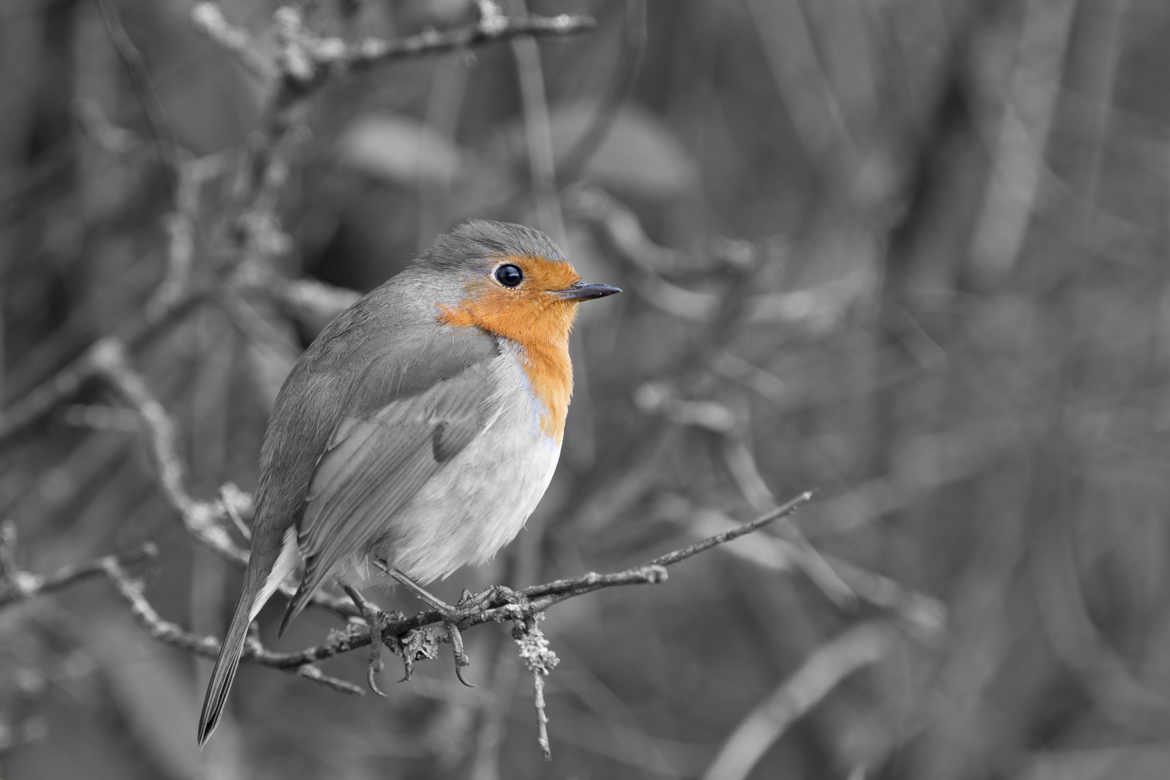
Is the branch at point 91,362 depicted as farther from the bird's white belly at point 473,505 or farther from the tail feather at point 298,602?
the tail feather at point 298,602

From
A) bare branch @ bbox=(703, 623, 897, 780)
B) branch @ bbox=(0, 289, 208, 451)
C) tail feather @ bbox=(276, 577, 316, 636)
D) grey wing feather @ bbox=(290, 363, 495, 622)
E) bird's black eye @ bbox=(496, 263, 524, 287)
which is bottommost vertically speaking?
bare branch @ bbox=(703, 623, 897, 780)

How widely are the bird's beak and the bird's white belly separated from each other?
0.39 metres

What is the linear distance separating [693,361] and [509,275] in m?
1.18

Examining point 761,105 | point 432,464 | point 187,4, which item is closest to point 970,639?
point 761,105

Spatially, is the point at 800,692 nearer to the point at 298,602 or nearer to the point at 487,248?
the point at 487,248

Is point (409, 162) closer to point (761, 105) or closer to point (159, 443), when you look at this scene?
point (159, 443)

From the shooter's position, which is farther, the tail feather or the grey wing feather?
the grey wing feather

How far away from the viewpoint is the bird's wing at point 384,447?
119 inches

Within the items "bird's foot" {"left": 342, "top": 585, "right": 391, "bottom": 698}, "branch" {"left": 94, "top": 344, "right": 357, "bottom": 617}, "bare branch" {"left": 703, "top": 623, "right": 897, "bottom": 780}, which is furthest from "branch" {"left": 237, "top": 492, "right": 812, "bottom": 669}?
"bare branch" {"left": 703, "top": 623, "right": 897, "bottom": 780}

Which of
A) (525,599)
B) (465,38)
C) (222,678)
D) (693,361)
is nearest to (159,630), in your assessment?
(222,678)

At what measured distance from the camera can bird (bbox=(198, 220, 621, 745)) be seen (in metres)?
3.04

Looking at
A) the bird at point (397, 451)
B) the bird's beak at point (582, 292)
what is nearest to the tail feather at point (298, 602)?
the bird at point (397, 451)

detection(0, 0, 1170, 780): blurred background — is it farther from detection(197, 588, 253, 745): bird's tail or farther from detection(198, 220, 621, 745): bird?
detection(197, 588, 253, 745): bird's tail

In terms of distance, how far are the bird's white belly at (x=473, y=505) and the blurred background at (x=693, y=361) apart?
0.96m
